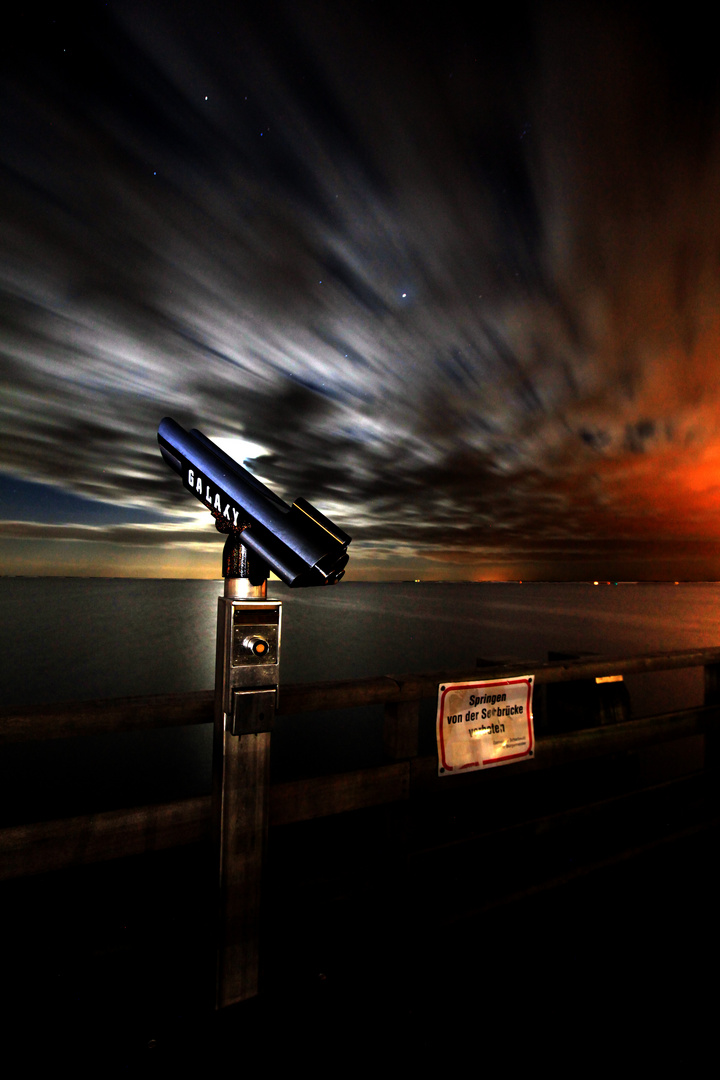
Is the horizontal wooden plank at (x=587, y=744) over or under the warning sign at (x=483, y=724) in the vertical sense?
under

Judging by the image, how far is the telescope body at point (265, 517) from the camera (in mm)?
1851

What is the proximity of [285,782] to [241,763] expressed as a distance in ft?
1.10

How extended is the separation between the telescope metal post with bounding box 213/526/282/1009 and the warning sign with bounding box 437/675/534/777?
0.96 m

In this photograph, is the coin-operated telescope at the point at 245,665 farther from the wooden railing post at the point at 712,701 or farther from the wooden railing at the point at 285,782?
the wooden railing post at the point at 712,701

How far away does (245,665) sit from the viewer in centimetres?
193

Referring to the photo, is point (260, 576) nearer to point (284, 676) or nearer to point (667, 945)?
point (667, 945)

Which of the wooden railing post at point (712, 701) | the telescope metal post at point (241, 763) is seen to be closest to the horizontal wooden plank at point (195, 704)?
the telescope metal post at point (241, 763)

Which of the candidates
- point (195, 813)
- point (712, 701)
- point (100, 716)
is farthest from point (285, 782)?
point (712, 701)

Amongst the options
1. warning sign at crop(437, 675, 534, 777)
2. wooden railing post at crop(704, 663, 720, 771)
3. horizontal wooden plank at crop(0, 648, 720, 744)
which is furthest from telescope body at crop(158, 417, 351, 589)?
wooden railing post at crop(704, 663, 720, 771)

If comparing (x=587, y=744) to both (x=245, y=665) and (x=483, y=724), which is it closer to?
(x=483, y=724)

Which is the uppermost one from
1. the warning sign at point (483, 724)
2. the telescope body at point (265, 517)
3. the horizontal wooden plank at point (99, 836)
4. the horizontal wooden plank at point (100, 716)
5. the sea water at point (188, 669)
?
the telescope body at point (265, 517)

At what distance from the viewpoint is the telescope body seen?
6.07ft

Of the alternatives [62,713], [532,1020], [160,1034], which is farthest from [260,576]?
[532,1020]

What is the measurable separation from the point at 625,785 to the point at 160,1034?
589 centimetres
